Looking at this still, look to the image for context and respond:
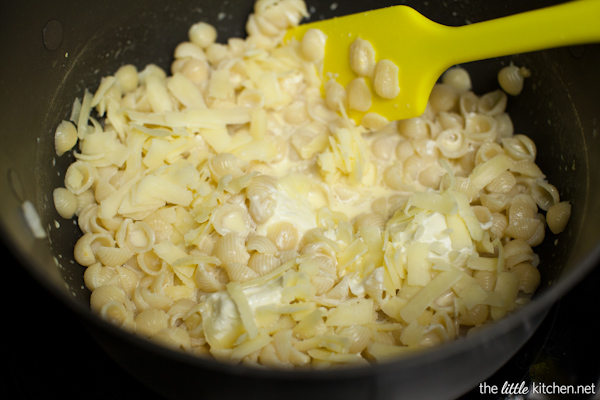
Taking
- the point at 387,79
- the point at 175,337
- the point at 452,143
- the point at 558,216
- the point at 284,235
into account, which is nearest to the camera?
the point at 175,337

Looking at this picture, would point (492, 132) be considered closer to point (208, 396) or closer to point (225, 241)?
point (225, 241)

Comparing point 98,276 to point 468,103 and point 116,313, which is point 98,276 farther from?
point 468,103

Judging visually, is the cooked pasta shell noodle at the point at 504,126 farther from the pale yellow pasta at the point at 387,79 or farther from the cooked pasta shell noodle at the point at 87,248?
the cooked pasta shell noodle at the point at 87,248

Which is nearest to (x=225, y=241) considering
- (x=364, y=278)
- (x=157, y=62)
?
(x=364, y=278)

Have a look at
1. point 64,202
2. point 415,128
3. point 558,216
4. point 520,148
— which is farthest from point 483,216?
point 64,202

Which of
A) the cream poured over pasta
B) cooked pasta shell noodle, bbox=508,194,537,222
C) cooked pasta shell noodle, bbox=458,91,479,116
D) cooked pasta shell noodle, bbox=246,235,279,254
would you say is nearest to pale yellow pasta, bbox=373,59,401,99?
the cream poured over pasta

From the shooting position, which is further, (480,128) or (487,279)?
(480,128)
